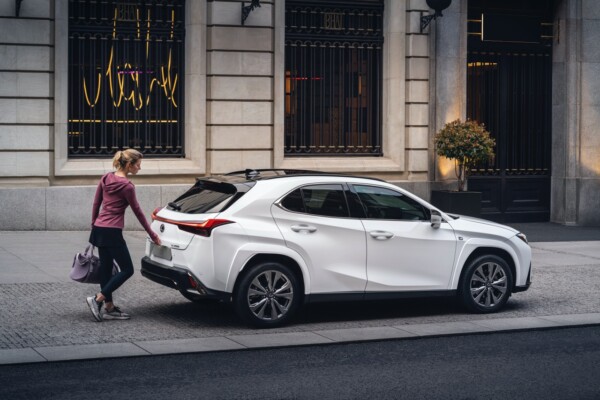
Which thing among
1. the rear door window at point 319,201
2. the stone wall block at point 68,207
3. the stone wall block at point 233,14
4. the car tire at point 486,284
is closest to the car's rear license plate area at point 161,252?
the rear door window at point 319,201

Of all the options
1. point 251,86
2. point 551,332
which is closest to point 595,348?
point 551,332

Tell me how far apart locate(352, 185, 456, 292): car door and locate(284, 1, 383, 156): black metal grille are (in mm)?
9241

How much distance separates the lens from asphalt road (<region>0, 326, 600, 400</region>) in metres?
7.30

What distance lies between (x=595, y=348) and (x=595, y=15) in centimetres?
1361

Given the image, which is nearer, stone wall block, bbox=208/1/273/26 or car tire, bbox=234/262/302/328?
car tire, bbox=234/262/302/328

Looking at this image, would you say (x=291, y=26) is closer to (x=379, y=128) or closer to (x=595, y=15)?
(x=379, y=128)

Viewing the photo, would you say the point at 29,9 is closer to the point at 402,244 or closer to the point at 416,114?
the point at 416,114

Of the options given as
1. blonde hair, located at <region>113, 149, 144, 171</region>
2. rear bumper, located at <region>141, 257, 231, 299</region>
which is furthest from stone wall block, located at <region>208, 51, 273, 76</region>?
rear bumper, located at <region>141, 257, 231, 299</region>

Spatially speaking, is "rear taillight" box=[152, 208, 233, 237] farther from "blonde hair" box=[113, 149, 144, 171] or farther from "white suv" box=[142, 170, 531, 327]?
"blonde hair" box=[113, 149, 144, 171]

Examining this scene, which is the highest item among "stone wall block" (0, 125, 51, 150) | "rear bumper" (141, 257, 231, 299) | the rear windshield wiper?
"stone wall block" (0, 125, 51, 150)

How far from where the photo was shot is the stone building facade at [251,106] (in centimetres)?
1756

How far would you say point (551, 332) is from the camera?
33.0 ft

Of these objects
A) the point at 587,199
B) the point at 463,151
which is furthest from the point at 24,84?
the point at 587,199

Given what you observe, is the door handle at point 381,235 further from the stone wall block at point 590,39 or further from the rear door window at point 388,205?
the stone wall block at point 590,39
